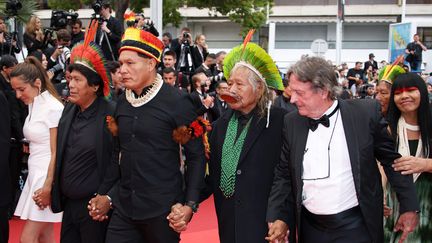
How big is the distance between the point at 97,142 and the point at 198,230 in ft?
10.3

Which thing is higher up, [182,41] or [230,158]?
[182,41]

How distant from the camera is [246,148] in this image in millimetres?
4051

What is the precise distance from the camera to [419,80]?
4.61m

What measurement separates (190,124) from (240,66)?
1.90 feet

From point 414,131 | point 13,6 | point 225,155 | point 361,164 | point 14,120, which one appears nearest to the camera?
point 361,164

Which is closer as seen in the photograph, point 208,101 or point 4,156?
point 4,156

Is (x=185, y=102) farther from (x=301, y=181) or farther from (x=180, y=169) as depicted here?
(x=301, y=181)

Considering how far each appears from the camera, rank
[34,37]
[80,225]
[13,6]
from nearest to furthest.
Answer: [80,225]
[34,37]
[13,6]

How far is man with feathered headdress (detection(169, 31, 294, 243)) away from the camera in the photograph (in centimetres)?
405

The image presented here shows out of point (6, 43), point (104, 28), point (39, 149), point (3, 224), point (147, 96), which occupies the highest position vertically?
point (104, 28)

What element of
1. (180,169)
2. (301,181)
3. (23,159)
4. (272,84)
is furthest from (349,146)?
(23,159)

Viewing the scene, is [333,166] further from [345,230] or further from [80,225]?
[80,225]

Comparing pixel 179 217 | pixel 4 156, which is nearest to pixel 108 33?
pixel 4 156

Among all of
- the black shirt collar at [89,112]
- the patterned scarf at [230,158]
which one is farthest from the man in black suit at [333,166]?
the black shirt collar at [89,112]
